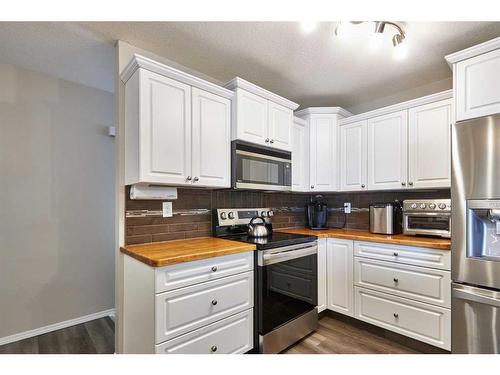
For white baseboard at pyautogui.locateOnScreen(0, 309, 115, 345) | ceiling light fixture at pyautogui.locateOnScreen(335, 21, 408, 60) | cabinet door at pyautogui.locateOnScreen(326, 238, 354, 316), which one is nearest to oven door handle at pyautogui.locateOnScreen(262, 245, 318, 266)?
cabinet door at pyautogui.locateOnScreen(326, 238, 354, 316)

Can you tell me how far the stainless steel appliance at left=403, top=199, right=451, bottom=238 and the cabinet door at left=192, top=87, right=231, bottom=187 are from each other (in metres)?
1.66

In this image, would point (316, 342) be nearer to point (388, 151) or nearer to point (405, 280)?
point (405, 280)

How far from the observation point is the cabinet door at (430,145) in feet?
7.48

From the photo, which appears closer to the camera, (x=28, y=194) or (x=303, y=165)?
(x=28, y=194)

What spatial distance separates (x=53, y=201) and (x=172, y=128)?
1541 millimetres

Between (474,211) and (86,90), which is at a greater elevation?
(86,90)

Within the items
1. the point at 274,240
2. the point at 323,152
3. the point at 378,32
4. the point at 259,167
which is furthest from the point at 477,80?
the point at 274,240

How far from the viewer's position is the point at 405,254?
2.21 m

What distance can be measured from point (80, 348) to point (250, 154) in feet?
6.98

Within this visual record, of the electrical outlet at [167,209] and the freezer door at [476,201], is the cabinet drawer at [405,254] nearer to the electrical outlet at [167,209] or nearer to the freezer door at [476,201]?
the freezer door at [476,201]

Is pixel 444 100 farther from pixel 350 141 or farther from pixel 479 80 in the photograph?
pixel 350 141

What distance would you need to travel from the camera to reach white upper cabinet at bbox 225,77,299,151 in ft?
7.39

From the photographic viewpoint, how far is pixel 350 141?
9.67 ft

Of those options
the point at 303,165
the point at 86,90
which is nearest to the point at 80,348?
the point at 86,90
